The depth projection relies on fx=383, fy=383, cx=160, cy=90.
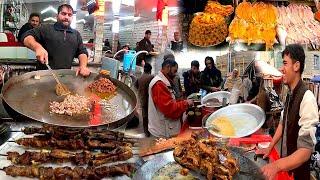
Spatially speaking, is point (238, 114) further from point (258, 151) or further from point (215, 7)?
point (215, 7)

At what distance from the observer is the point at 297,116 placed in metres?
2.82

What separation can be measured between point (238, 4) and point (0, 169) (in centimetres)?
263

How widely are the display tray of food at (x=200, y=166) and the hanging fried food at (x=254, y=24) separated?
1.71 m

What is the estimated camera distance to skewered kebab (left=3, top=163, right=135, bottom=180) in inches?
91.0

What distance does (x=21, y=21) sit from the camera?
3445 mm

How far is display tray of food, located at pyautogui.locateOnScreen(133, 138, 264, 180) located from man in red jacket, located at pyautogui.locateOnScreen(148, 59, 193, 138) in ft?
3.75

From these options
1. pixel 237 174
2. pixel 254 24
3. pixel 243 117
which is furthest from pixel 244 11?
pixel 237 174

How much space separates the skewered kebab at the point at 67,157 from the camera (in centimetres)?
250

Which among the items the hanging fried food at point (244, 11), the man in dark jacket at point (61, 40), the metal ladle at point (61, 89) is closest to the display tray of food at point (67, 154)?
the metal ladle at point (61, 89)

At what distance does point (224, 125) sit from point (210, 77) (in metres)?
0.47

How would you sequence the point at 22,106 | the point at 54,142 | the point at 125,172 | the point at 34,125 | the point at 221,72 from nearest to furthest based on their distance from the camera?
the point at 125,172 → the point at 22,106 → the point at 54,142 → the point at 34,125 → the point at 221,72

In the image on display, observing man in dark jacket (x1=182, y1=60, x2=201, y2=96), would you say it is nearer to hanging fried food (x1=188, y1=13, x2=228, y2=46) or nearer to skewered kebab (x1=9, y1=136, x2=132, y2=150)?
hanging fried food (x1=188, y1=13, x2=228, y2=46)

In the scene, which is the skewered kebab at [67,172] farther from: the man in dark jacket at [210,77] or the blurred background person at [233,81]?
the blurred background person at [233,81]

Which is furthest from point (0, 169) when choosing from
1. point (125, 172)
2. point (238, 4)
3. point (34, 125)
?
point (238, 4)
